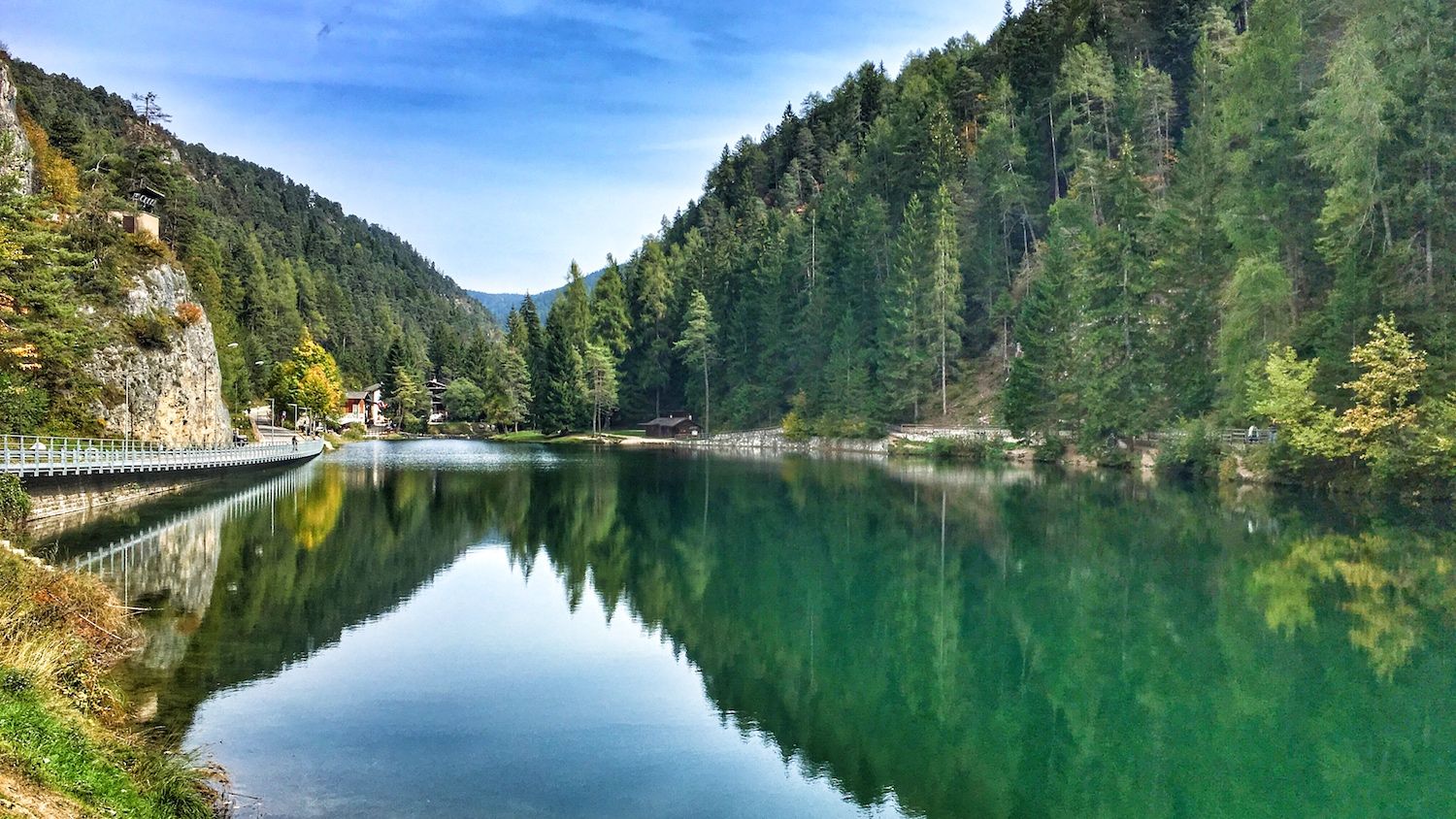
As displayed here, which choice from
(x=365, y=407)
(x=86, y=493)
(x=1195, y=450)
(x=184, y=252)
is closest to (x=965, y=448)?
(x=1195, y=450)

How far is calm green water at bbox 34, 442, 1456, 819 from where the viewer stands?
44.4ft

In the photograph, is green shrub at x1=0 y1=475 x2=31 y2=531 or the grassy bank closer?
the grassy bank

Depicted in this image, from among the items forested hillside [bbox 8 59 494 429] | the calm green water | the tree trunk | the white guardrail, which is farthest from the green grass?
the tree trunk

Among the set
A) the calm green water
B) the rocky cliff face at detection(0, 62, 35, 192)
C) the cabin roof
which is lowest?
the calm green water

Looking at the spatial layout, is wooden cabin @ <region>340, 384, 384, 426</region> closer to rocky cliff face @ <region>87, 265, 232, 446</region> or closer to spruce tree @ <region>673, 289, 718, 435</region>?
spruce tree @ <region>673, 289, 718, 435</region>

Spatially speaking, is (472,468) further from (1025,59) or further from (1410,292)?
(1025,59)

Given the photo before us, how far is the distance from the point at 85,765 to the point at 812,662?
1293 centimetres

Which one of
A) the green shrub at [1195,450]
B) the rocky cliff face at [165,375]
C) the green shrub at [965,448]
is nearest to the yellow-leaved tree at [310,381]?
the rocky cliff face at [165,375]

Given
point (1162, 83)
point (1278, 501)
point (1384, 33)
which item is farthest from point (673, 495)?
point (1162, 83)

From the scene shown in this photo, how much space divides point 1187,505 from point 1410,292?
455 inches

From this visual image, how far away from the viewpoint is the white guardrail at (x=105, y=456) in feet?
102

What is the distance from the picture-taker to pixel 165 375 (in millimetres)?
52062

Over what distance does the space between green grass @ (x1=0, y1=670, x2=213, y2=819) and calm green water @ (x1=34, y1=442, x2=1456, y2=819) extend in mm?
1198

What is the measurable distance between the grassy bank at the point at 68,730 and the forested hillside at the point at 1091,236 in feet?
135
